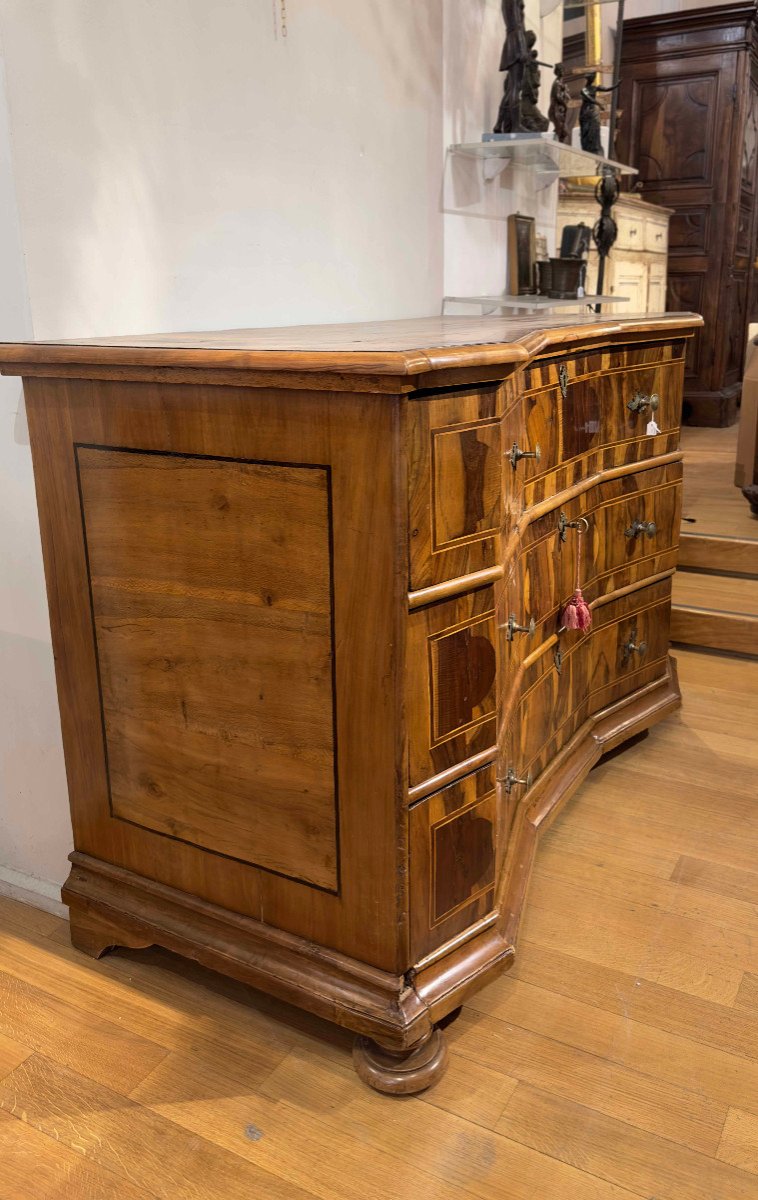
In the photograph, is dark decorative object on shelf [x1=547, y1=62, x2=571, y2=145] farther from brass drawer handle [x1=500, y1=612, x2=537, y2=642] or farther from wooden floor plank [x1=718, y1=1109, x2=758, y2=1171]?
wooden floor plank [x1=718, y1=1109, x2=758, y2=1171]

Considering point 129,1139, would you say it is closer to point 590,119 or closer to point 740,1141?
point 740,1141

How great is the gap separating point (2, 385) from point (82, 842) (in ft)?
2.50

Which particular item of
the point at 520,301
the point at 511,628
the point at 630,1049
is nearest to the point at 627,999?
the point at 630,1049

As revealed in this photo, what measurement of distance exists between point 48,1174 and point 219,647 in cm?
71

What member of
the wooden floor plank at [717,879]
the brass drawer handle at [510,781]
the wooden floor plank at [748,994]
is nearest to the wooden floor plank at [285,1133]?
the brass drawer handle at [510,781]

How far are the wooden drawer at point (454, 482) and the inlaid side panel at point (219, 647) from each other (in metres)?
0.12

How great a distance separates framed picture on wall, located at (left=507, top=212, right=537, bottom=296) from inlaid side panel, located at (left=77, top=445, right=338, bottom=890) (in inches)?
77.8

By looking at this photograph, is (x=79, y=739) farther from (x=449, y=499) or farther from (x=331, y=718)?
(x=449, y=499)

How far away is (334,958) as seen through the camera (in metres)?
1.38

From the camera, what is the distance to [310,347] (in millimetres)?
1226

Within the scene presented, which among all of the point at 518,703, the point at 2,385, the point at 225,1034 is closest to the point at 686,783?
the point at 518,703

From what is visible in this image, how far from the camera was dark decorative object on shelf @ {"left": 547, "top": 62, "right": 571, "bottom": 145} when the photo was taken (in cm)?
303

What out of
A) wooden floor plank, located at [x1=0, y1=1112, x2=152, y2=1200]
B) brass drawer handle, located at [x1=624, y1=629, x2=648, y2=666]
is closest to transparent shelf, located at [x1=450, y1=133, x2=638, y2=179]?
brass drawer handle, located at [x1=624, y1=629, x2=648, y2=666]

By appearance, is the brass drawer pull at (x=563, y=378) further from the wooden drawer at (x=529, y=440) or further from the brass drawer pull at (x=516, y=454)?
the brass drawer pull at (x=516, y=454)
